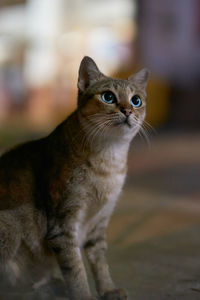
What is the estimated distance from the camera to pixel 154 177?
3.93 meters

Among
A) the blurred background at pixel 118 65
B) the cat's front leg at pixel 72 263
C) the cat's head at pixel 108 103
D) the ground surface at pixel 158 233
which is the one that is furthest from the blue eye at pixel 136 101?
the blurred background at pixel 118 65

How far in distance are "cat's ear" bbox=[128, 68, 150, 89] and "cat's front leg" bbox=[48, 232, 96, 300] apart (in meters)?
0.60

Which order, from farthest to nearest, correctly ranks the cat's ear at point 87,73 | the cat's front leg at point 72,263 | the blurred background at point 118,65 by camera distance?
the blurred background at point 118,65 < the cat's ear at point 87,73 < the cat's front leg at point 72,263

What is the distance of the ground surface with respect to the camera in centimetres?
173

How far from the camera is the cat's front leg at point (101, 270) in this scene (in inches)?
65.1

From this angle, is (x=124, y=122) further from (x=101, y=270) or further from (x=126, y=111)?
(x=101, y=270)

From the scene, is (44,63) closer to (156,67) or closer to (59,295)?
(156,67)

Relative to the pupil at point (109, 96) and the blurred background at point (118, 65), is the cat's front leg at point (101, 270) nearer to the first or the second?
the pupil at point (109, 96)

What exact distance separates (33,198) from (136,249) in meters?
0.74

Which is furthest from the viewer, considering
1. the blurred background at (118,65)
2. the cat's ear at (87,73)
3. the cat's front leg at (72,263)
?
the blurred background at (118,65)

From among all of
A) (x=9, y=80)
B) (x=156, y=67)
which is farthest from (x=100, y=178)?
(x=9, y=80)

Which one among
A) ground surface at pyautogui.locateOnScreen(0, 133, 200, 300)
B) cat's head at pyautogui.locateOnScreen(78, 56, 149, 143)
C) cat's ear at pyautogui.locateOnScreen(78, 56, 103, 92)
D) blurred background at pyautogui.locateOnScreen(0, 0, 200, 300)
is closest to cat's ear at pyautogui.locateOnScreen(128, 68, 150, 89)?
cat's head at pyautogui.locateOnScreen(78, 56, 149, 143)

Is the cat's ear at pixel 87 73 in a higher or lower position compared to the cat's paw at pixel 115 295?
higher

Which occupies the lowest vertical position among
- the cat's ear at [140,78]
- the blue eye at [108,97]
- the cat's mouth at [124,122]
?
the cat's mouth at [124,122]
